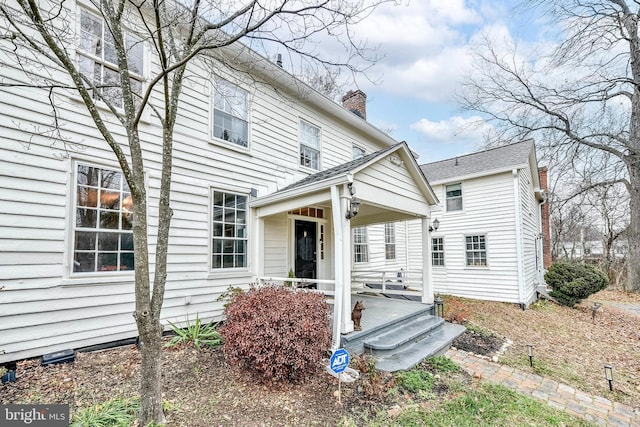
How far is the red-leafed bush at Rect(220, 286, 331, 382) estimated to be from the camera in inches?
149

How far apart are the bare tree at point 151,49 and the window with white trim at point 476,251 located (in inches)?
384

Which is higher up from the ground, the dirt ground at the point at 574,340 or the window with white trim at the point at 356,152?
the window with white trim at the point at 356,152

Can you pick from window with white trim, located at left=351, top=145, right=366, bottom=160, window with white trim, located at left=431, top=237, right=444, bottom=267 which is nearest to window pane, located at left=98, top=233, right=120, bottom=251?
window with white trim, located at left=351, top=145, right=366, bottom=160

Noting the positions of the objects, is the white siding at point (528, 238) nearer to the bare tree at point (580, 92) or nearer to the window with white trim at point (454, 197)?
the window with white trim at point (454, 197)

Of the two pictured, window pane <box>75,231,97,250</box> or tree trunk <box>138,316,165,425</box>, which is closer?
tree trunk <box>138,316,165,425</box>

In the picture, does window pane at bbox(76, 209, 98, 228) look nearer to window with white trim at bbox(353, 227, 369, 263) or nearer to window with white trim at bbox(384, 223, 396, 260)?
window with white trim at bbox(353, 227, 369, 263)

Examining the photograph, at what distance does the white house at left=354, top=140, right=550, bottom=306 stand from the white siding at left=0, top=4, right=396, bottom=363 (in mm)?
5806

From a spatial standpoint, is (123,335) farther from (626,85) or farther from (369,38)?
(626,85)

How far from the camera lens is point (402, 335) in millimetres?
5398

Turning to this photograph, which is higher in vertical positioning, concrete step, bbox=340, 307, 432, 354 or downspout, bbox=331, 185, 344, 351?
downspout, bbox=331, 185, 344, 351

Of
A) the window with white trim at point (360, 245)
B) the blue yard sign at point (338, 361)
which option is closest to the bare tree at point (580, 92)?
the window with white trim at point (360, 245)

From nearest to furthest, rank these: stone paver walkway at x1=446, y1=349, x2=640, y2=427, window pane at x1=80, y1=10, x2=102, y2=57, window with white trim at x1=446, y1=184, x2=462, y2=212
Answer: stone paver walkway at x1=446, y1=349, x2=640, y2=427
window pane at x1=80, y1=10, x2=102, y2=57
window with white trim at x1=446, y1=184, x2=462, y2=212

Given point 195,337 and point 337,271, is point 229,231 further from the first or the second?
point 337,271

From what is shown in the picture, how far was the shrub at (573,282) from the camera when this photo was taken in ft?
32.9
